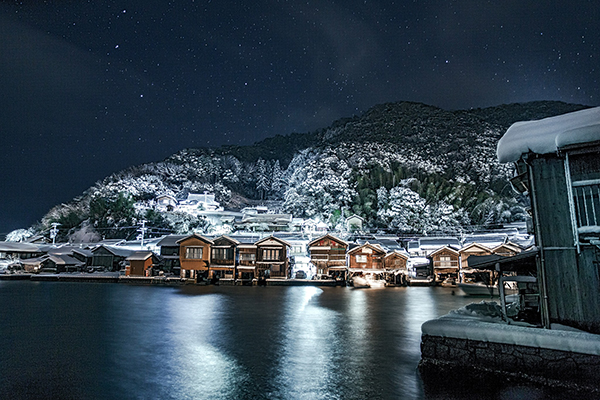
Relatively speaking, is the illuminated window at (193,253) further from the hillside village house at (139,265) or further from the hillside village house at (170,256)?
the hillside village house at (139,265)

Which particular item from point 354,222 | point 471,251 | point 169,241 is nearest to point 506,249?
point 471,251

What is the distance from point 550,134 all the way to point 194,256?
41561mm

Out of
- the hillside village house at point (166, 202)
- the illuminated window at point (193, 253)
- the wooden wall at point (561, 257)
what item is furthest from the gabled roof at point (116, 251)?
A: the wooden wall at point (561, 257)

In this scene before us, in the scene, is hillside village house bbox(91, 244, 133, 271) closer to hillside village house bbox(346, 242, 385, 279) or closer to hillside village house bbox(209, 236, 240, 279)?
hillside village house bbox(209, 236, 240, 279)

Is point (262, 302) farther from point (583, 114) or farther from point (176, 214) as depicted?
point (176, 214)

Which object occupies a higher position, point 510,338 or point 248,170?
point 248,170

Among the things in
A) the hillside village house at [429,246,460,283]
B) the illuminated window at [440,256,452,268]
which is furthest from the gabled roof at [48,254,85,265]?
the illuminated window at [440,256,452,268]

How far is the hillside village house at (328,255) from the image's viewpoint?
45.2 m

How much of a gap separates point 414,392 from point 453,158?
83.6 meters

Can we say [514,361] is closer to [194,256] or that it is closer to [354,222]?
[194,256]

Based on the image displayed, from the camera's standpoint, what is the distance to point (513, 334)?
8500 millimetres

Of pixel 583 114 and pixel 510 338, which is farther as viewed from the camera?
pixel 583 114

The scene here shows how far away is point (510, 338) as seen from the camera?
855 cm

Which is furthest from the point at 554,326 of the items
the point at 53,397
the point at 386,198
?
the point at 386,198
